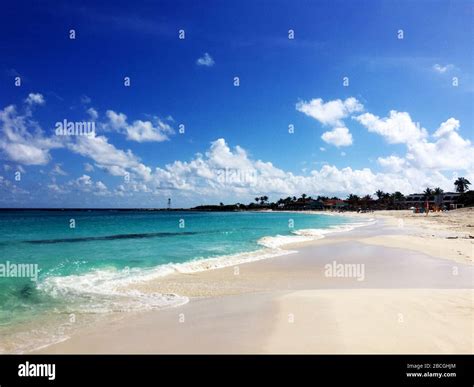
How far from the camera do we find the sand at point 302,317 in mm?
6883

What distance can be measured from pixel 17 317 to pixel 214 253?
14859mm

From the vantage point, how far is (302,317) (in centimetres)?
862

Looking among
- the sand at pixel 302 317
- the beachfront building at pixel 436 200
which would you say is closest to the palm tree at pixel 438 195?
the beachfront building at pixel 436 200

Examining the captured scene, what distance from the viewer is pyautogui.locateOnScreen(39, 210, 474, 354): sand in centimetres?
688

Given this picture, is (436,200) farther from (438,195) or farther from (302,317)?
(302,317)

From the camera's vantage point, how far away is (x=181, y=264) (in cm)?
1886

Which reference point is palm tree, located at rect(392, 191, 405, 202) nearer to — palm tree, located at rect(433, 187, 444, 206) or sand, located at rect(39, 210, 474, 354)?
palm tree, located at rect(433, 187, 444, 206)
